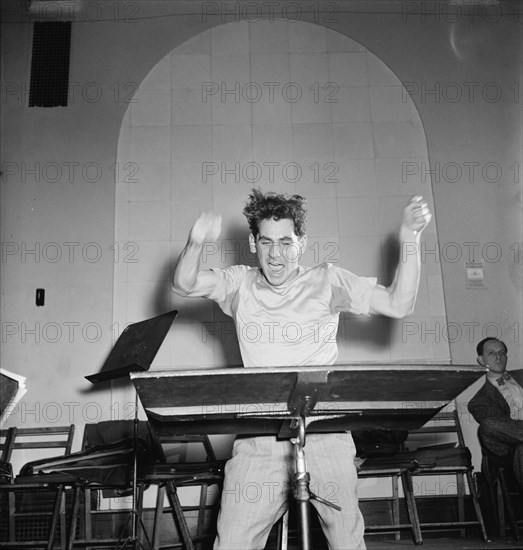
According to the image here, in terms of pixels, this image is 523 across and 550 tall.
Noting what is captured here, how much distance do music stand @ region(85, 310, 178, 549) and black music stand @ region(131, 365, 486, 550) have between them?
164 cm

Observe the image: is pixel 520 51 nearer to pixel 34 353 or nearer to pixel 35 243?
pixel 35 243

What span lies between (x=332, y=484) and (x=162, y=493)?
198cm

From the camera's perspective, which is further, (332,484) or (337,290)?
(337,290)

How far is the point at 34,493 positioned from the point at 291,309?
247cm

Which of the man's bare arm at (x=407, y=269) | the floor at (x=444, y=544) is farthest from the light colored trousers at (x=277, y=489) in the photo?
the floor at (x=444, y=544)

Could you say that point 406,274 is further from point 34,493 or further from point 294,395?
point 34,493

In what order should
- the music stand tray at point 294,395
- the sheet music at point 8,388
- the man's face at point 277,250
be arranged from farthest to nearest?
the man's face at point 277,250 → the sheet music at point 8,388 → the music stand tray at point 294,395

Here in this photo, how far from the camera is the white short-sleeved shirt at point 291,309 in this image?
→ 6.37ft

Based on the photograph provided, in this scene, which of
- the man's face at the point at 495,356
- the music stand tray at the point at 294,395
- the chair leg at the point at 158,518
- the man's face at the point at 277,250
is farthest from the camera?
the man's face at the point at 495,356

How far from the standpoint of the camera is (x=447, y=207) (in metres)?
4.61

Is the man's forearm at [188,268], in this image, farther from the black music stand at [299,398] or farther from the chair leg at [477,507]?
the chair leg at [477,507]

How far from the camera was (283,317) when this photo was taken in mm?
2021

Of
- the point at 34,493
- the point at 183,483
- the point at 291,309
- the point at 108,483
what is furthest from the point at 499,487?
the point at 34,493

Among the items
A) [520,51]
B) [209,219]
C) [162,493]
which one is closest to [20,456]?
[162,493]
